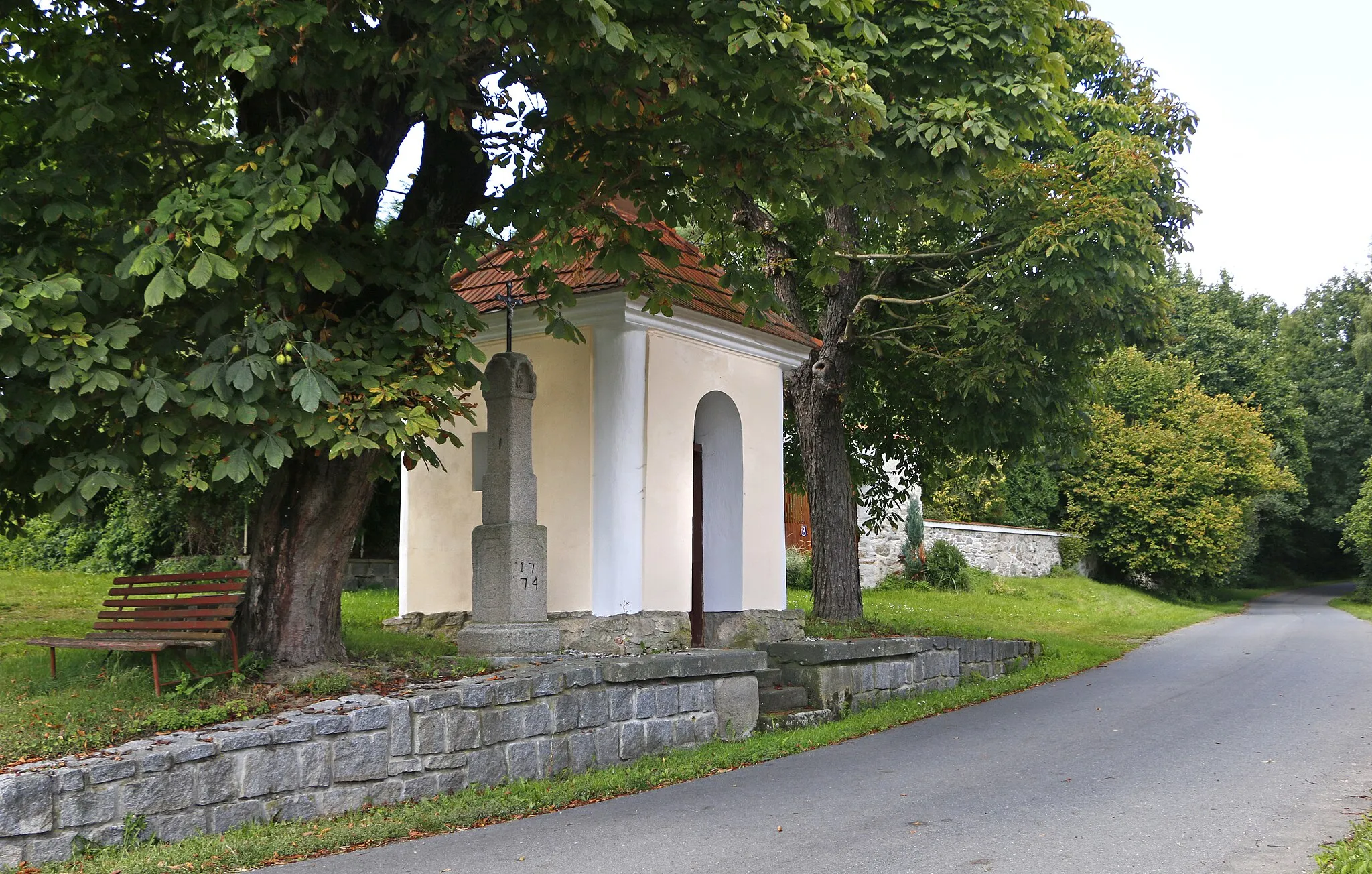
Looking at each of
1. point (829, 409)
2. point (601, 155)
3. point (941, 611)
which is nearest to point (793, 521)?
point (941, 611)

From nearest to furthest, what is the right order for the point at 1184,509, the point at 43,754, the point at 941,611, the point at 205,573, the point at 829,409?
1. the point at 43,754
2. the point at 205,573
3. the point at 829,409
4. the point at 941,611
5. the point at 1184,509

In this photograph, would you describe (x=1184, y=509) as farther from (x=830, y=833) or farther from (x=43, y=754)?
(x=43, y=754)

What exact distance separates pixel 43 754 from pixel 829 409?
10.8 m

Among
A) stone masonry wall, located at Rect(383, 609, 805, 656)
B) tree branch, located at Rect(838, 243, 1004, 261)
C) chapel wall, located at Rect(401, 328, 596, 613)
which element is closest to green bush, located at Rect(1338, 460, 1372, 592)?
tree branch, located at Rect(838, 243, 1004, 261)

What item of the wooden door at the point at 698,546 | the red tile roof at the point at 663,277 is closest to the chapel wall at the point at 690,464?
the red tile roof at the point at 663,277

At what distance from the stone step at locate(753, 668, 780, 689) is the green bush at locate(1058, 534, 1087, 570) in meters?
22.6

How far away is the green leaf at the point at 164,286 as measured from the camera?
19.3ft

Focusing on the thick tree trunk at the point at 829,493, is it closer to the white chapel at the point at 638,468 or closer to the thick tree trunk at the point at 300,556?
the white chapel at the point at 638,468

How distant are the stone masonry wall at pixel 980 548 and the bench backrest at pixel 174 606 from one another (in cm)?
1740

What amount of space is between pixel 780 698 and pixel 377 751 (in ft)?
14.5

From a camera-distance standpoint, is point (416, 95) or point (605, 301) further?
point (605, 301)

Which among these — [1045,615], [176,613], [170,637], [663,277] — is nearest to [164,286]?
[170,637]

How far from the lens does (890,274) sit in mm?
15469

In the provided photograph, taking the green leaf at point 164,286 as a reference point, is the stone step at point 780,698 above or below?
below
